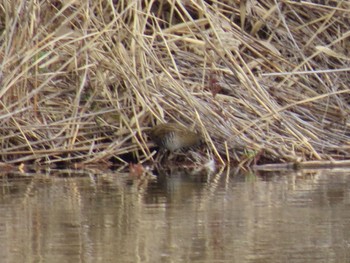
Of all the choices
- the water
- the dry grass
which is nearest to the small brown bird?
the dry grass

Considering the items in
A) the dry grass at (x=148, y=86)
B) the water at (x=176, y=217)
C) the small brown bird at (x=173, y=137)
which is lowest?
the water at (x=176, y=217)

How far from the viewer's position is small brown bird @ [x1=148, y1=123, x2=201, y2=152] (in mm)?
7965

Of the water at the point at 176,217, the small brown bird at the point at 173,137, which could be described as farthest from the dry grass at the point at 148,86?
the water at the point at 176,217

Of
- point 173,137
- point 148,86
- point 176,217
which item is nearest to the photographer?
point 176,217

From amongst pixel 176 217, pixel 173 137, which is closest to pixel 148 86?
pixel 173 137

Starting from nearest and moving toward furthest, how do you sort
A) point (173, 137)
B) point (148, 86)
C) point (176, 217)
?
point (176, 217) < point (173, 137) < point (148, 86)

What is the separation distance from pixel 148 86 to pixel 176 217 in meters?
2.90

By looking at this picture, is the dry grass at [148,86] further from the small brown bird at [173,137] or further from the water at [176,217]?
the water at [176,217]

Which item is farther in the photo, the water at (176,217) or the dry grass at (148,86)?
the dry grass at (148,86)

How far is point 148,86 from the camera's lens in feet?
27.7

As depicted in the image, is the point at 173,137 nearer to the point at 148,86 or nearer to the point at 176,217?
the point at 148,86

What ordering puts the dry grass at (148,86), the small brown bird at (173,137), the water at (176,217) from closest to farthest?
the water at (176,217) → the small brown bird at (173,137) → the dry grass at (148,86)

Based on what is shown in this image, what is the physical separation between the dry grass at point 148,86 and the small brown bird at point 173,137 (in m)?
0.09

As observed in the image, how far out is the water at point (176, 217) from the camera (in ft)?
15.5
